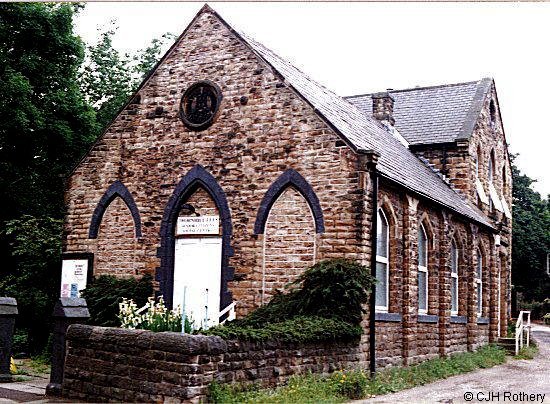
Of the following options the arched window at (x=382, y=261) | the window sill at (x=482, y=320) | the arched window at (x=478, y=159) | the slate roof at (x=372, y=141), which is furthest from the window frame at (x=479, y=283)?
the arched window at (x=382, y=261)

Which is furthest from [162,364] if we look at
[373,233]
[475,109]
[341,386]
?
[475,109]

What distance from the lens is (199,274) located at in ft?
56.9

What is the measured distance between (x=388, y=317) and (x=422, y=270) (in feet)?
11.7

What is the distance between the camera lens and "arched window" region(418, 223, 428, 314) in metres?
19.7

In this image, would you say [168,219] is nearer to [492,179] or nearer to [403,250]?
[403,250]

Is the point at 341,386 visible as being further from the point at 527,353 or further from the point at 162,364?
the point at 527,353

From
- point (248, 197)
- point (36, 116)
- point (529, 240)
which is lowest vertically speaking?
point (248, 197)

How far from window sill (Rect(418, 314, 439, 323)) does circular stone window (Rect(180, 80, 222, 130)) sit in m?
7.36

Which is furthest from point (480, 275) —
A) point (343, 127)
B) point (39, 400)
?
point (39, 400)

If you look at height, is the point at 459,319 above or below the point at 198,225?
below

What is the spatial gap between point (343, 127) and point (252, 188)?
252 centimetres

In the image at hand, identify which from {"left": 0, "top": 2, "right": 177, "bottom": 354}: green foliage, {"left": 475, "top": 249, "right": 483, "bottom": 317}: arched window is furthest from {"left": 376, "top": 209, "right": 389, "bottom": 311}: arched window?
Result: {"left": 0, "top": 2, "right": 177, "bottom": 354}: green foliage

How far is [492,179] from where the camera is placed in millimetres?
30391

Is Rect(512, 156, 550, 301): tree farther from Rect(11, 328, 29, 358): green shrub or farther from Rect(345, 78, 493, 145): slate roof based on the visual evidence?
Rect(11, 328, 29, 358): green shrub
